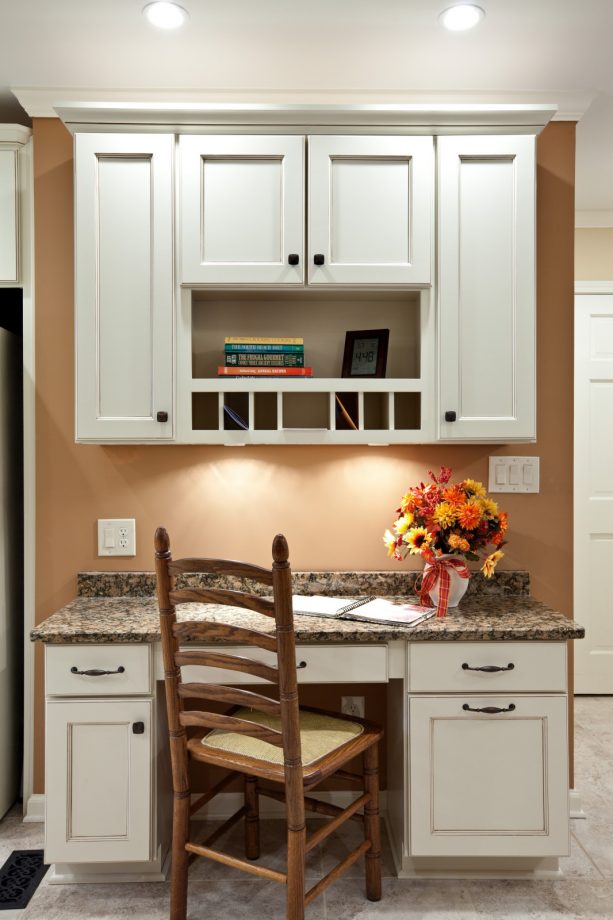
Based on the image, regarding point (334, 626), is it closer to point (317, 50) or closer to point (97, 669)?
point (97, 669)

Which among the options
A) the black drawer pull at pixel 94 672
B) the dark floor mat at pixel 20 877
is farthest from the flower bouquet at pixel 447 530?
the dark floor mat at pixel 20 877

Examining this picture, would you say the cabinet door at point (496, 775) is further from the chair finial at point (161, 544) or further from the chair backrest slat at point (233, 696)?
the chair finial at point (161, 544)

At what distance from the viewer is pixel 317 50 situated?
2164mm

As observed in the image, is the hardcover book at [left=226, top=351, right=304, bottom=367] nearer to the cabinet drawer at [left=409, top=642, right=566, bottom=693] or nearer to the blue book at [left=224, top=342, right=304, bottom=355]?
the blue book at [left=224, top=342, right=304, bottom=355]

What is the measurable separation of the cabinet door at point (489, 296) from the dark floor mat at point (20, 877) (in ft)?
6.19

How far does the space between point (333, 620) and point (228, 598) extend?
0.54 metres

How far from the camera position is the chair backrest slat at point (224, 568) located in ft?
5.43

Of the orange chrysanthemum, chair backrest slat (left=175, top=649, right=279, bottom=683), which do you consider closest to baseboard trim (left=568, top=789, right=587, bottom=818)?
the orange chrysanthemum

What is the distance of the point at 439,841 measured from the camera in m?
2.04

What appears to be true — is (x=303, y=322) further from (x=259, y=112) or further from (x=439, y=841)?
(x=439, y=841)

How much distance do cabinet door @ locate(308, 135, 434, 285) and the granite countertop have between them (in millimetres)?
1044

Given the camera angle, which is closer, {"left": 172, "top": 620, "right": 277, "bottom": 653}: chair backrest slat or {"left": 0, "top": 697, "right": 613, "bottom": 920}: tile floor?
{"left": 172, "top": 620, "right": 277, "bottom": 653}: chair backrest slat

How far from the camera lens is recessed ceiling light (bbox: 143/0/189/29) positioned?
1.92m

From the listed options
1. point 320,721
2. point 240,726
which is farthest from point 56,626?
point 320,721
